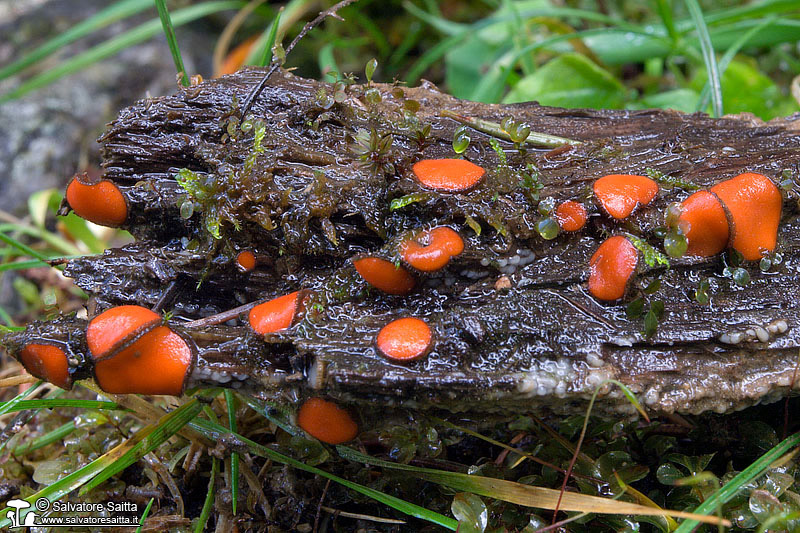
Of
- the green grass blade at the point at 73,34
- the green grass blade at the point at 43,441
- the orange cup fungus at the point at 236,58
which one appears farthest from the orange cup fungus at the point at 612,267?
the orange cup fungus at the point at 236,58

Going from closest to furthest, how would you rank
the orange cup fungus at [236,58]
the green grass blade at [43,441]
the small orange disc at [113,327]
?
the small orange disc at [113,327] < the green grass blade at [43,441] < the orange cup fungus at [236,58]

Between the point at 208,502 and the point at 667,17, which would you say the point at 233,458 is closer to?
the point at 208,502

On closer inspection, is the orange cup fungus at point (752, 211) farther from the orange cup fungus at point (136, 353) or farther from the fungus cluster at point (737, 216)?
the orange cup fungus at point (136, 353)

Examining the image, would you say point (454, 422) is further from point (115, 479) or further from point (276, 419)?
point (115, 479)

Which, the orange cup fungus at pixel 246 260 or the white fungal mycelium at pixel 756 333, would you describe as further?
the orange cup fungus at pixel 246 260

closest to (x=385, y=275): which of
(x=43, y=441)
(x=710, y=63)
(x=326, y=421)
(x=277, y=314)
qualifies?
(x=277, y=314)
